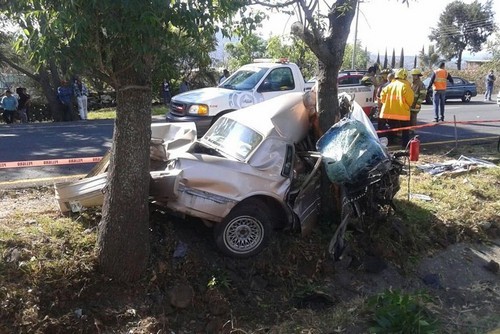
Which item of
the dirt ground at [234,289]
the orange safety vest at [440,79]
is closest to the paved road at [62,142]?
the orange safety vest at [440,79]

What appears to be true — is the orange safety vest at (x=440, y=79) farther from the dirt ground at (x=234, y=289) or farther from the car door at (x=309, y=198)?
the car door at (x=309, y=198)

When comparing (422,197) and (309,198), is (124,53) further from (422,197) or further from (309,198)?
(422,197)

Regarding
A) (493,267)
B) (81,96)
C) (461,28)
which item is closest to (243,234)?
(493,267)

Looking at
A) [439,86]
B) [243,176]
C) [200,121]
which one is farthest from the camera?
[439,86]

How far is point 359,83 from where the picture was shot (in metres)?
15.5

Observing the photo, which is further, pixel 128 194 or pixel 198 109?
pixel 198 109

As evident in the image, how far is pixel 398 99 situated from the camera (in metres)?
10.6

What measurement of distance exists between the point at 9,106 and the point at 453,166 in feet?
51.3

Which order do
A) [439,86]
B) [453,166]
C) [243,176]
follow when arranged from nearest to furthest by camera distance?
[243,176] < [453,166] < [439,86]

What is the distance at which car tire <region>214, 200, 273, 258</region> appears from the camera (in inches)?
211

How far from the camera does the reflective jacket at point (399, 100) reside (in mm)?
10539

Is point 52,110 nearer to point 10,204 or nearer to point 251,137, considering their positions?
point 10,204

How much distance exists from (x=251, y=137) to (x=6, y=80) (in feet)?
93.4

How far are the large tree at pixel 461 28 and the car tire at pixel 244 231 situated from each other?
6173cm
